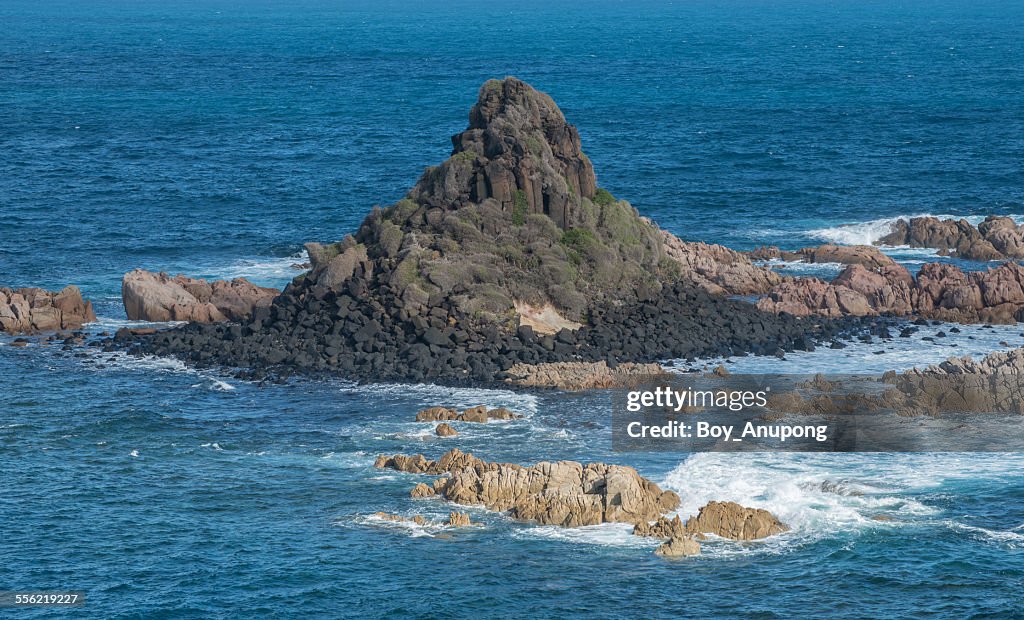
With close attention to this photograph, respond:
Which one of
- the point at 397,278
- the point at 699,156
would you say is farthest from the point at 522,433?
the point at 699,156

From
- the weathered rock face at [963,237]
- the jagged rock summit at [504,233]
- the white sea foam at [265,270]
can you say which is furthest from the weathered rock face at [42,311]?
the weathered rock face at [963,237]

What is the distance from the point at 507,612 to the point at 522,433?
789 inches

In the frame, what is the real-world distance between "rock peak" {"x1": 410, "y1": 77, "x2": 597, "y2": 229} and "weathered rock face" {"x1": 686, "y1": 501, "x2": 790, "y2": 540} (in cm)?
3406

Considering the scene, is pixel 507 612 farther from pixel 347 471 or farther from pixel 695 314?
pixel 695 314

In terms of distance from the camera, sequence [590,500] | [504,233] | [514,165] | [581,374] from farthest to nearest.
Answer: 1. [514,165]
2. [504,233]
3. [581,374]
4. [590,500]

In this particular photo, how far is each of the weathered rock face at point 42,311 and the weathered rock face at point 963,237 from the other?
192ft

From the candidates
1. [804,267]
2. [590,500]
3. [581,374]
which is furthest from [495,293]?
[804,267]

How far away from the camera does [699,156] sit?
162 m

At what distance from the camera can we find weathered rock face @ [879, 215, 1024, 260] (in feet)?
356

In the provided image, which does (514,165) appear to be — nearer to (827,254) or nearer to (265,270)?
(265,270)

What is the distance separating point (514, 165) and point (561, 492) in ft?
107

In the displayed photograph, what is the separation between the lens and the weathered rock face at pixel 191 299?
92.7 metres

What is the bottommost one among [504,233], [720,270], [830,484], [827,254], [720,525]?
[830,484]

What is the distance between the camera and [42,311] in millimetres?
92688
